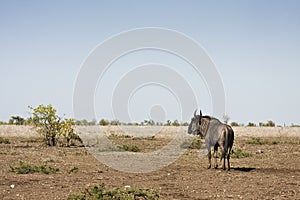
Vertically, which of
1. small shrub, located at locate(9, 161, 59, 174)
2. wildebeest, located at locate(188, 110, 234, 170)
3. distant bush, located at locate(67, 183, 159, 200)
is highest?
wildebeest, located at locate(188, 110, 234, 170)

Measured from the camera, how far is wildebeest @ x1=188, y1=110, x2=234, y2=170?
54.6 feet

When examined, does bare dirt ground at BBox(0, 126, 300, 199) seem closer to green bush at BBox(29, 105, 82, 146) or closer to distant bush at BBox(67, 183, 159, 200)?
distant bush at BBox(67, 183, 159, 200)

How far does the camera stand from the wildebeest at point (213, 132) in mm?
16641

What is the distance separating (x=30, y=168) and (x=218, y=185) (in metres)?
6.55

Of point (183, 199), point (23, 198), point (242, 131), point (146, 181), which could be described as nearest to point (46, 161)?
point (146, 181)

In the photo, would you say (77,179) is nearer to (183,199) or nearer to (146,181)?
(146,181)

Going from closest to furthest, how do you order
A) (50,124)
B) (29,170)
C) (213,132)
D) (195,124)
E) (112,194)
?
(112,194)
(29,170)
(213,132)
(195,124)
(50,124)

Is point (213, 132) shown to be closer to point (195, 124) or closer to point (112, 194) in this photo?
point (195, 124)

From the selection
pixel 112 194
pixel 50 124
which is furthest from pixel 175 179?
pixel 50 124

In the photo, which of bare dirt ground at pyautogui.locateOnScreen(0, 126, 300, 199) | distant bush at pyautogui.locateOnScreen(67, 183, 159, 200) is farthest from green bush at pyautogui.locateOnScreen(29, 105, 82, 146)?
distant bush at pyautogui.locateOnScreen(67, 183, 159, 200)

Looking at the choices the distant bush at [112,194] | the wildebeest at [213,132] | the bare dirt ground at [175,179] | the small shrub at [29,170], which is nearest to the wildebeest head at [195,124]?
the wildebeest at [213,132]

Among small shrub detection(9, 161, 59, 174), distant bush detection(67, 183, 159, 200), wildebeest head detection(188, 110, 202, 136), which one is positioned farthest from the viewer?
wildebeest head detection(188, 110, 202, 136)

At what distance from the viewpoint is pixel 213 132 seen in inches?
677

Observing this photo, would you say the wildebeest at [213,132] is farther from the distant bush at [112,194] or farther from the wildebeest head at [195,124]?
the distant bush at [112,194]
